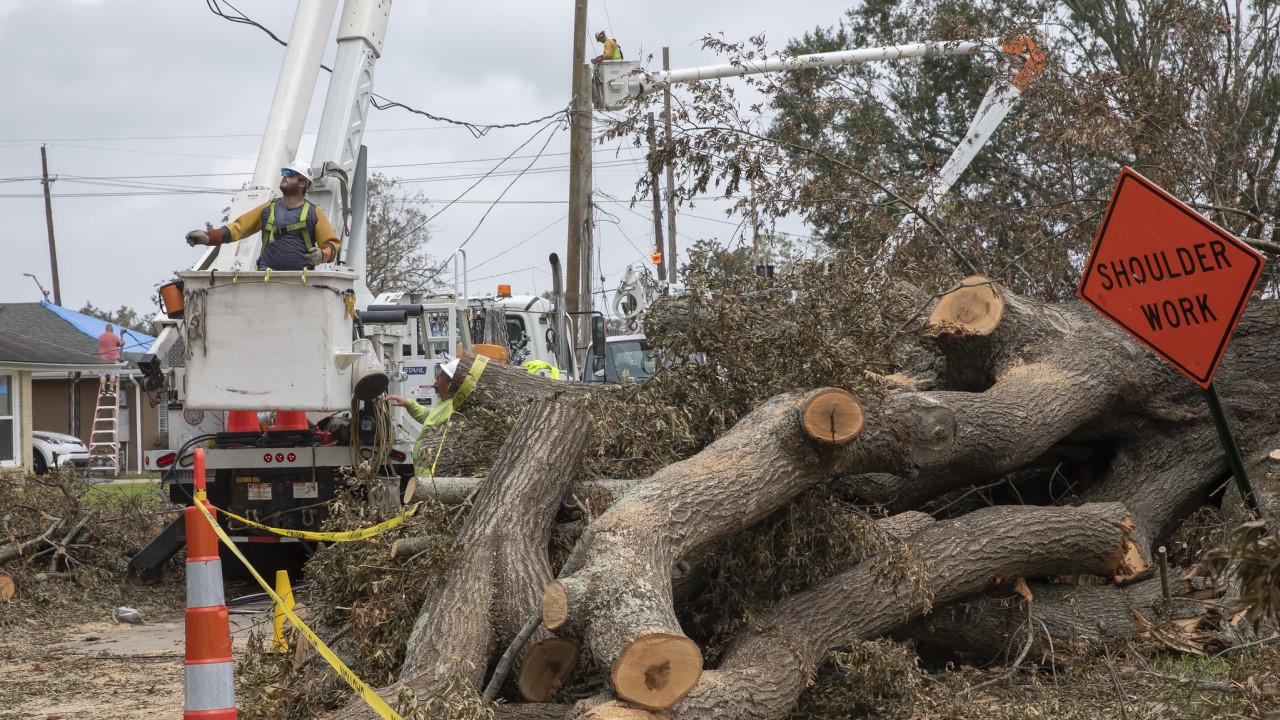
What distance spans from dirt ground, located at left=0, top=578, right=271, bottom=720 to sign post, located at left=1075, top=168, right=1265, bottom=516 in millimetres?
4149

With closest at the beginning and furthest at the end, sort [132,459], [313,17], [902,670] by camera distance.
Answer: [902,670], [313,17], [132,459]

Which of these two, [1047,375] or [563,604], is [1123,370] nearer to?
[1047,375]

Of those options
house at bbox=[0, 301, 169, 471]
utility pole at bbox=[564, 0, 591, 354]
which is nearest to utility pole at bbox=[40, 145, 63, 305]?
house at bbox=[0, 301, 169, 471]

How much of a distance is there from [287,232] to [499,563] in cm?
429

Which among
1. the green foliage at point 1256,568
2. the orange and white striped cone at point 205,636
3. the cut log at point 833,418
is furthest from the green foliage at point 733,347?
the green foliage at point 1256,568

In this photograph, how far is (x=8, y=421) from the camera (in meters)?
22.7

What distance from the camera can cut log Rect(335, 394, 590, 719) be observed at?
462 centimetres

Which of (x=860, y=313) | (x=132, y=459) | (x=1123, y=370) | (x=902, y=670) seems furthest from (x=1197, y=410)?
(x=132, y=459)

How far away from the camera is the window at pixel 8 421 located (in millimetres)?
22250

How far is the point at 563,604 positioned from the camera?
14.1 feet

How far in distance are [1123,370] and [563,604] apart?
13.6ft

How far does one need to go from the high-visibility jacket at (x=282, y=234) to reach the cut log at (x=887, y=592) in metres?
4.60

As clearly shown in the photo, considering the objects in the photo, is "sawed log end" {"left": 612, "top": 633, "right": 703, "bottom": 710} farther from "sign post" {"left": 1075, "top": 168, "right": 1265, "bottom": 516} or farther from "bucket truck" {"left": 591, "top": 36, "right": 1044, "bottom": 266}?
"bucket truck" {"left": 591, "top": 36, "right": 1044, "bottom": 266}

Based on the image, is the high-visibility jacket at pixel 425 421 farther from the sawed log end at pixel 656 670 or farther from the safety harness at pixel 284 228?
the sawed log end at pixel 656 670
